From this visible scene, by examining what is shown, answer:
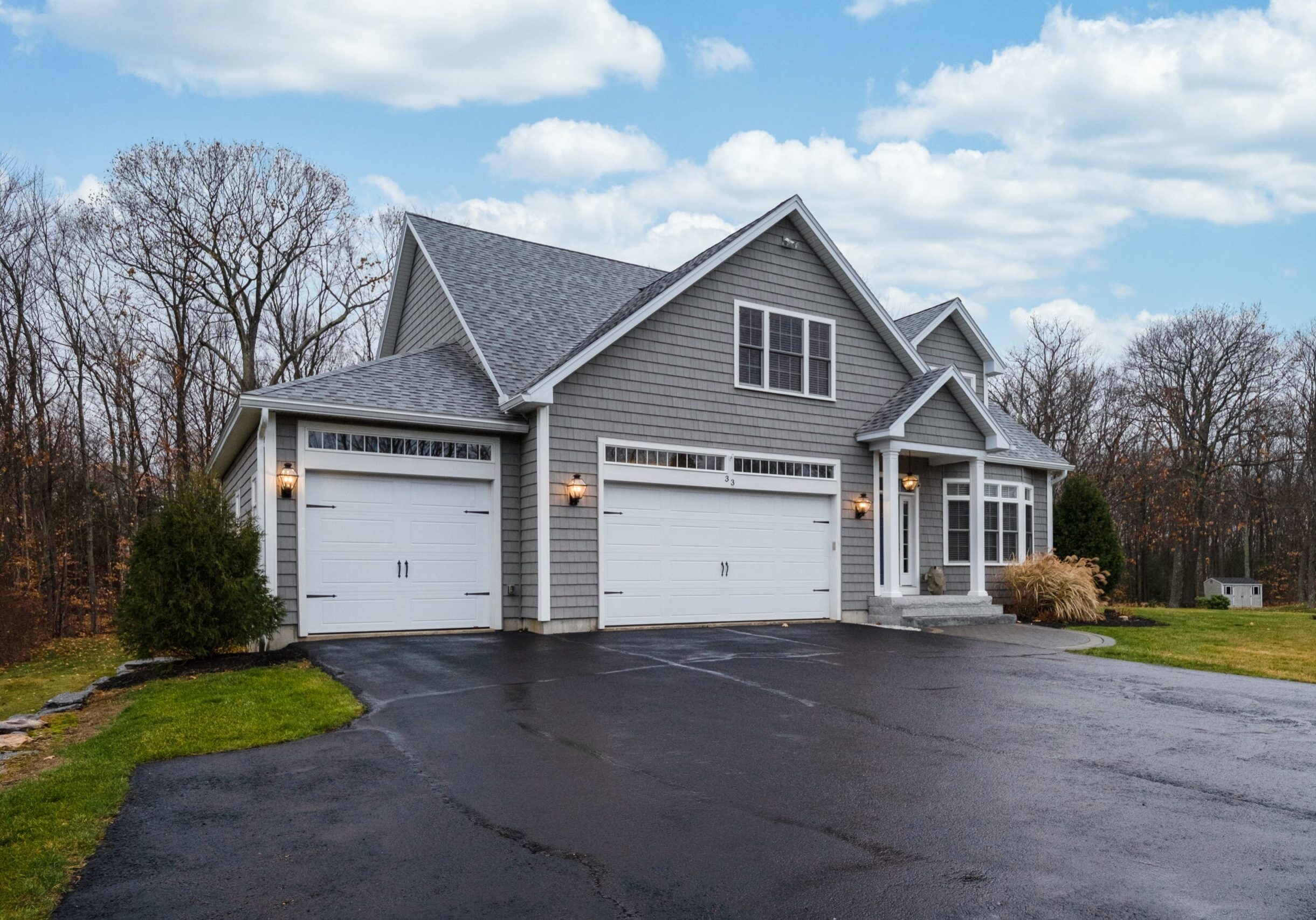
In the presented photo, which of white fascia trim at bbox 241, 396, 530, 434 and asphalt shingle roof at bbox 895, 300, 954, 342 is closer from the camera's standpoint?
white fascia trim at bbox 241, 396, 530, 434

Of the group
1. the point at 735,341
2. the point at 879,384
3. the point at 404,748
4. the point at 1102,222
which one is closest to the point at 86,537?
the point at 735,341

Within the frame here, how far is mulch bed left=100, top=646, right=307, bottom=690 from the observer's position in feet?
31.8

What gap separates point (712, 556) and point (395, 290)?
871 cm

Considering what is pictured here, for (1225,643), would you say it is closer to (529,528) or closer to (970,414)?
(970,414)

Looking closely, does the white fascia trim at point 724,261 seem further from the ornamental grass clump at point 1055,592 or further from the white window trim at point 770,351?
the ornamental grass clump at point 1055,592

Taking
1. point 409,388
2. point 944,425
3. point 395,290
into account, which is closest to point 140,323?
point 395,290

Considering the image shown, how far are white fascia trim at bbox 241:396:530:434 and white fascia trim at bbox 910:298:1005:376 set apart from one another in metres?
10.5

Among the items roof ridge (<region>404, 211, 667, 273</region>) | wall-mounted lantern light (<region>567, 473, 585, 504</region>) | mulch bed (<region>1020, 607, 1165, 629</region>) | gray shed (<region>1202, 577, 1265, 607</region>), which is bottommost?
gray shed (<region>1202, 577, 1265, 607</region>)

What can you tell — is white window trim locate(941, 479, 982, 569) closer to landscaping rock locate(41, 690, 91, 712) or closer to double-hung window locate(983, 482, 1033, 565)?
double-hung window locate(983, 482, 1033, 565)

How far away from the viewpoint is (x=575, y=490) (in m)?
12.8

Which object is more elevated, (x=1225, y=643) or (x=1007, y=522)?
(x=1007, y=522)

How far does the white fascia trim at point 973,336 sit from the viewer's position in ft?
65.9

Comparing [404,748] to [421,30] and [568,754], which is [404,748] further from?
[421,30]

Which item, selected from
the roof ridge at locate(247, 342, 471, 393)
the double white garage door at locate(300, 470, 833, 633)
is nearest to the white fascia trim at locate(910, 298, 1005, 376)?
the double white garage door at locate(300, 470, 833, 633)
